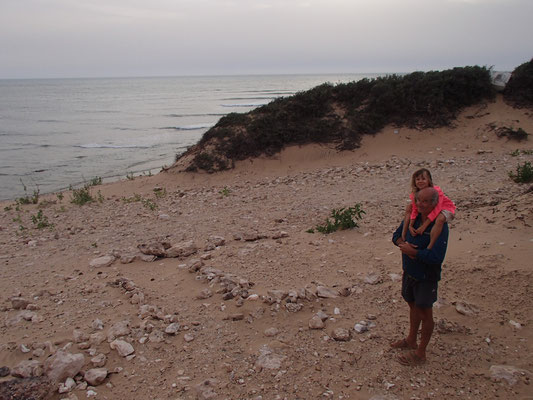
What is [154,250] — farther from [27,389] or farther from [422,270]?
[422,270]

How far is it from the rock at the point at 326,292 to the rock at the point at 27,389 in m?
2.62

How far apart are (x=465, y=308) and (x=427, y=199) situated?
60.6 inches

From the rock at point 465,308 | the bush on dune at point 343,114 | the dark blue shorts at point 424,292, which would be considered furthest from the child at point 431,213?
the bush on dune at point 343,114

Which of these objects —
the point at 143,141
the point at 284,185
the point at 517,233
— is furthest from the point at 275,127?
the point at 143,141

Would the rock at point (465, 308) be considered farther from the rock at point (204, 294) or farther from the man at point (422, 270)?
the rock at point (204, 294)

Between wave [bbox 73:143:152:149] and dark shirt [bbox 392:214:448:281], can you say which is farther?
wave [bbox 73:143:152:149]

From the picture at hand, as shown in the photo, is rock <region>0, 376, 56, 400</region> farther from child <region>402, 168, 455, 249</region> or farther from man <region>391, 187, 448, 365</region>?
child <region>402, 168, 455, 249</region>

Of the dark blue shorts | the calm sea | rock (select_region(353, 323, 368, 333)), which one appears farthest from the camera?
the calm sea

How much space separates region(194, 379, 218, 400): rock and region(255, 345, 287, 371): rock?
15.7 inches

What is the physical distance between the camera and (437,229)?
2980 millimetres

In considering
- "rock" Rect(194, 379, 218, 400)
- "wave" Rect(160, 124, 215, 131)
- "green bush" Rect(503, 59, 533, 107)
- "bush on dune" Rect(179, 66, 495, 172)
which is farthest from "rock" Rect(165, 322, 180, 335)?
"wave" Rect(160, 124, 215, 131)

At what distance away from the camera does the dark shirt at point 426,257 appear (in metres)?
2.97

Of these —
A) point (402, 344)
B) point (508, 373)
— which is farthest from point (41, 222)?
point (508, 373)

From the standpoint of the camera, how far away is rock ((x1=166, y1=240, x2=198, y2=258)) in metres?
6.00
